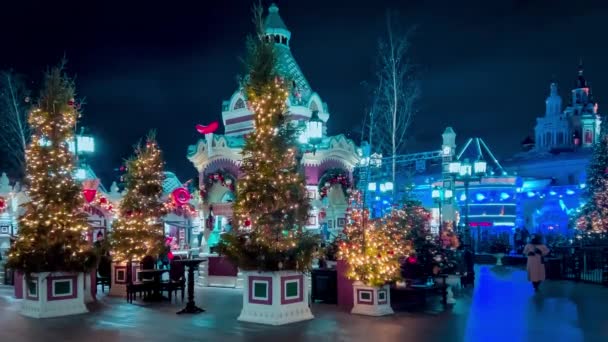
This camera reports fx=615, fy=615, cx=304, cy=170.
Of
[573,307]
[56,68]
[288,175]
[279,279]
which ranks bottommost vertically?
[573,307]

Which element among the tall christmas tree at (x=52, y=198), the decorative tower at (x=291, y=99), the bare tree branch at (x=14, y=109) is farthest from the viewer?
the bare tree branch at (x=14, y=109)

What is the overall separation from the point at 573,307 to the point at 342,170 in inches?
436

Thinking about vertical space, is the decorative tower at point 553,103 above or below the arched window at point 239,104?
above

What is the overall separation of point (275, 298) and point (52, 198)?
523 centimetres

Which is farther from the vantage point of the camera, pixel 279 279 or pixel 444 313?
pixel 444 313

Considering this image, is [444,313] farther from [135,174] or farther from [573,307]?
[135,174]

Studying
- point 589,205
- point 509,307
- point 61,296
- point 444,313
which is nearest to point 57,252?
point 61,296

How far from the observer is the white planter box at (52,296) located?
12.1 metres

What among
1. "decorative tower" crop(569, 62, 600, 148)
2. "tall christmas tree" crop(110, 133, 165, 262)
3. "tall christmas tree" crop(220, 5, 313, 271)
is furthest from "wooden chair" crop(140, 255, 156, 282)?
"decorative tower" crop(569, 62, 600, 148)

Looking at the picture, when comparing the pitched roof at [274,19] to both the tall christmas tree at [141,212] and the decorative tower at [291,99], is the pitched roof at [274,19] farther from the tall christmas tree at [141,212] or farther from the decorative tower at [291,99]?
the tall christmas tree at [141,212]

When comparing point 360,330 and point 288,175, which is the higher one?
point 288,175

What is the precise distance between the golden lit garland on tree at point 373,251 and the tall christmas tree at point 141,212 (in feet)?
18.5

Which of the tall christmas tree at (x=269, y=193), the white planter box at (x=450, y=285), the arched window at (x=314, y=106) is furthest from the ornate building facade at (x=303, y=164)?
the tall christmas tree at (x=269, y=193)

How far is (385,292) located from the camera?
470 inches
